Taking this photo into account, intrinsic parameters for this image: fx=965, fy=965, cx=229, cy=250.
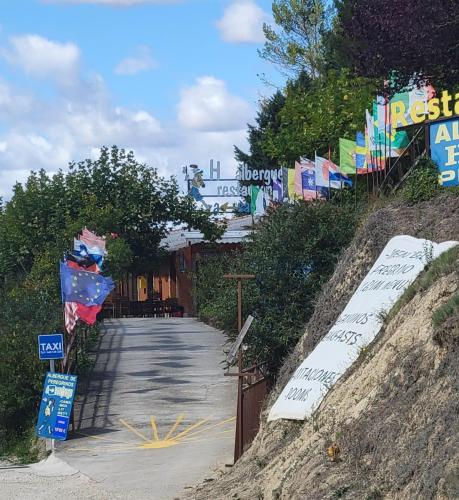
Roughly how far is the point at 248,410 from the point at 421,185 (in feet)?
16.0

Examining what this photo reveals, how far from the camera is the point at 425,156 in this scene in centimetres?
1709

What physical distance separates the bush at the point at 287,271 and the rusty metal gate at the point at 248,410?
3.54 feet

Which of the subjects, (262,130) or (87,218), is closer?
(87,218)

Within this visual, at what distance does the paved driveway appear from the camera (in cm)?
1544

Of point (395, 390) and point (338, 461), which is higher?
point (395, 390)

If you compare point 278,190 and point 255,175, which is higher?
point 255,175

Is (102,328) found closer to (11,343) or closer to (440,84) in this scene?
(11,343)

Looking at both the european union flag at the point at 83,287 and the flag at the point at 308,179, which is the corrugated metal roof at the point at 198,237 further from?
the european union flag at the point at 83,287

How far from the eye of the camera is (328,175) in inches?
961

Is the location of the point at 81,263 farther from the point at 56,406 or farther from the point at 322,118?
the point at 322,118

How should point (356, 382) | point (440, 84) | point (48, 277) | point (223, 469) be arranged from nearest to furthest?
1. point (356, 382)
2. point (223, 469)
3. point (440, 84)
4. point (48, 277)

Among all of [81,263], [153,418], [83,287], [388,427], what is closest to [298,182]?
[81,263]

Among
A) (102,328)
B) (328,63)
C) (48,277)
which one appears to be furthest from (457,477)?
(328,63)

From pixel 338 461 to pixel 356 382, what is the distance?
5.49ft
